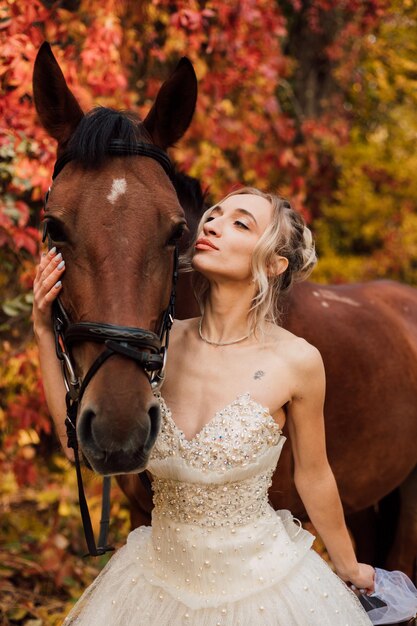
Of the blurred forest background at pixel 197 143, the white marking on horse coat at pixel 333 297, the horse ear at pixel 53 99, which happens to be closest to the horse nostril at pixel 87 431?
the horse ear at pixel 53 99

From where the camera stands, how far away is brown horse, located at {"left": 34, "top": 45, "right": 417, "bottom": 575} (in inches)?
70.7

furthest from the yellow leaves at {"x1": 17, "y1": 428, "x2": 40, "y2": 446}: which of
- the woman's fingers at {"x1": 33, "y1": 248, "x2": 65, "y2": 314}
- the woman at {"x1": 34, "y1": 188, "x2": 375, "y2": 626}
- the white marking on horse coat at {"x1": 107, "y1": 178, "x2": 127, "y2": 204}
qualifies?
the white marking on horse coat at {"x1": 107, "y1": 178, "x2": 127, "y2": 204}

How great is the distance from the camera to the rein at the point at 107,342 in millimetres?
1852

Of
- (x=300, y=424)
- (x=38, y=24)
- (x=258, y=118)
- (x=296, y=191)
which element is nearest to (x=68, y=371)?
(x=300, y=424)

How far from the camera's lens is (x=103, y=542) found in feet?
8.06

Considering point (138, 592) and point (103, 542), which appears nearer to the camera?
point (138, 592)

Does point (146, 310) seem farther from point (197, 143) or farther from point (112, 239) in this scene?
point (197, 143)

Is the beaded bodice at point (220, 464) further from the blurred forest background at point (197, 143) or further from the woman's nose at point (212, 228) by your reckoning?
the blurred forest background at point (197, 143)

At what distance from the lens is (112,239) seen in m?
1.95

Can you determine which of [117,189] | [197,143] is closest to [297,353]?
[117,189]

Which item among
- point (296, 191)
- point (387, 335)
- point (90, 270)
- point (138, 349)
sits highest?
point (90, 270)

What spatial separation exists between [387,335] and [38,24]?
267 centimetres

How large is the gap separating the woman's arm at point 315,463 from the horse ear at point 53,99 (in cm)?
105

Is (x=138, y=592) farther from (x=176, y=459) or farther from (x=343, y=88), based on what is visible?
(x=343, y=88)
